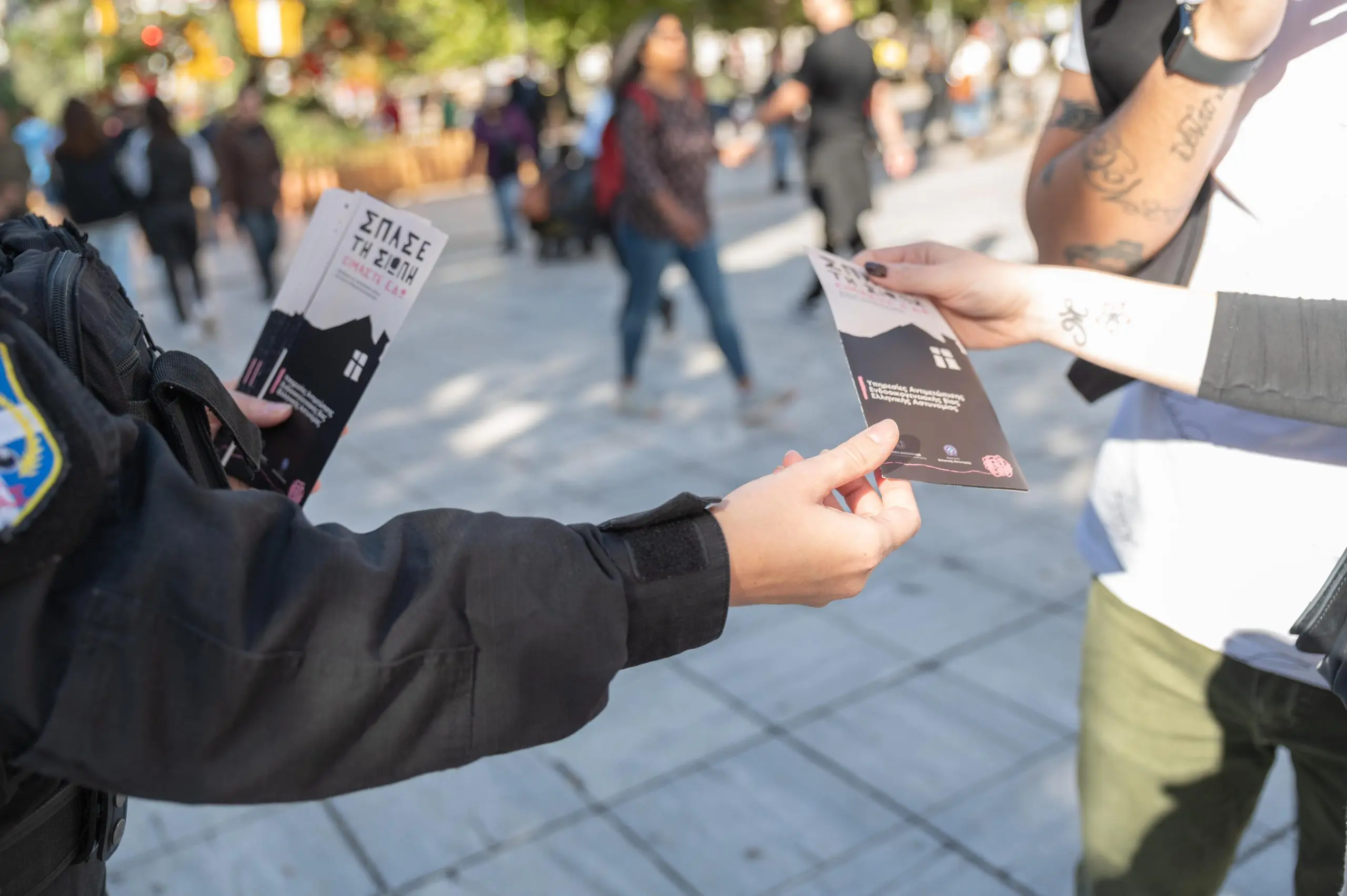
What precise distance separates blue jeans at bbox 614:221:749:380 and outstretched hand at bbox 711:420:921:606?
4.57 meters

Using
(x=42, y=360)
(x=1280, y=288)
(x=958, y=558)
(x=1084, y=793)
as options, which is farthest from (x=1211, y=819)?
(x=958, y=558)

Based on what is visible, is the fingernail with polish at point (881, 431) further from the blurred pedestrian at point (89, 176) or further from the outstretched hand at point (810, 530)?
the blurred pedestrian at point (89, 176)

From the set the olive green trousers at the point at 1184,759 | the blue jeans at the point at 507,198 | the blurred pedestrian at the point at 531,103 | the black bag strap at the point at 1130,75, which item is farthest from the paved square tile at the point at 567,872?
the blurred pedestrian at the point at 531,103

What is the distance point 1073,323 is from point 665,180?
4.28m

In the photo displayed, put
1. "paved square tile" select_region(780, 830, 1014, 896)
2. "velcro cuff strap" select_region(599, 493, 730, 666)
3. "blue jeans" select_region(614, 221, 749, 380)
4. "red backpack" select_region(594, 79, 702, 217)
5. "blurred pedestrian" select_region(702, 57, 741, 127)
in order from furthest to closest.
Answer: "blurred pedestrian" select_region(702, 57, 741, 127) < "blue jeans" select_region(614, 221, 749, 380) < "red backpack" select_region(594, 79, 702, 217) < "paved square tile" select_region(780, 830, 1014, 896) < "velcro cuff strap" select_region(599, 493, 730, 666)

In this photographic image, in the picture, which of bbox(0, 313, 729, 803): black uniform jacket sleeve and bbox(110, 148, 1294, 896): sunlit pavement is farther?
bbox(110, 148, 1294, 896): sunlit pavement

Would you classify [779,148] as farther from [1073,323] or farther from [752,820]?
[1073,323]

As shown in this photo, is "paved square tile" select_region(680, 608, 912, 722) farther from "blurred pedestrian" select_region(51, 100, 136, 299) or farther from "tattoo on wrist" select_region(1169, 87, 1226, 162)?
"blurred pedestrian" select_region(51, 100, 136, 299)

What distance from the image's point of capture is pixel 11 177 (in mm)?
8266

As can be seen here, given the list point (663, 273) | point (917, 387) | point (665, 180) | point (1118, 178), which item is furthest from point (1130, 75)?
point (663, 273)

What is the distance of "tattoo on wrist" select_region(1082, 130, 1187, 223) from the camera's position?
62.6 inches

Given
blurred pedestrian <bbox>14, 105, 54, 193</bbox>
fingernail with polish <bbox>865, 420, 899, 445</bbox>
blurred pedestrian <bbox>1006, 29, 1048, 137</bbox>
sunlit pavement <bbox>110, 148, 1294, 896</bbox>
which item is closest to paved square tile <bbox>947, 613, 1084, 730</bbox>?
sunlit pavement <bbox>110, 148, 1294, 896</bbox>

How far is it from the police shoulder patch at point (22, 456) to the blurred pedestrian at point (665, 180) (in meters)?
4.78

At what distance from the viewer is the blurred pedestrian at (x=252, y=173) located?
9.59 meters
